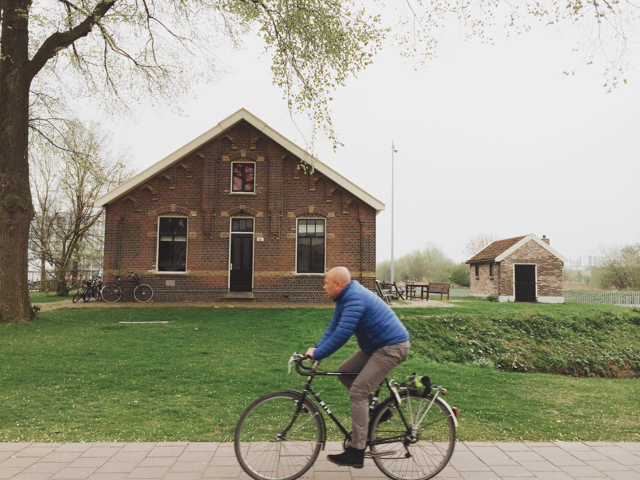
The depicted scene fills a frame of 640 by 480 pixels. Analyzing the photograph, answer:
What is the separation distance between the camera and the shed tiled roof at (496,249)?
1106 inches

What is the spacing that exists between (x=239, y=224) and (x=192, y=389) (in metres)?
12.3

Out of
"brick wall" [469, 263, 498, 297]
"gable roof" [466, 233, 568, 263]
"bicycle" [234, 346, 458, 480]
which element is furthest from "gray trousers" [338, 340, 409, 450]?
"brick wall" [469, 263, 498, 297]

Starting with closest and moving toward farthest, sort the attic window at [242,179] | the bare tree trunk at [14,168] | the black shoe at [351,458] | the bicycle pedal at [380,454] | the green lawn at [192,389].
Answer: the black shoe at [351,458]
the bicycle pedal at [380,454]
the green lawn at [192,389]
the bare tree trunk at [14,168]
the attic window at [242,179]

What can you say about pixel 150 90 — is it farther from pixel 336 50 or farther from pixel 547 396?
pixel 547 396

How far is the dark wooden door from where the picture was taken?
1822cm

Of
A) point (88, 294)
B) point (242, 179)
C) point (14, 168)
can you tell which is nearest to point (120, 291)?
point (88, 294)

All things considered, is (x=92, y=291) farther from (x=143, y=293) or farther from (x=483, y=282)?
(x=483, y=282)

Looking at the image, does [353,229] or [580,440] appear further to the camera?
[353,229]

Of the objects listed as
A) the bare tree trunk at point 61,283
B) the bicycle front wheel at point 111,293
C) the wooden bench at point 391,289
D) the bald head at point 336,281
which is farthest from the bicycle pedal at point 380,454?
the bare tree trunk at point 61,283

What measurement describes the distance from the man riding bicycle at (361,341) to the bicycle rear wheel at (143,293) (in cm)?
1550

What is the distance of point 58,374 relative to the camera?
23.5 ft

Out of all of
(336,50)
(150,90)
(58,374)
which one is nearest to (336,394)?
(58,374)

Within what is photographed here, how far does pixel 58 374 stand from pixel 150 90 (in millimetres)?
11554

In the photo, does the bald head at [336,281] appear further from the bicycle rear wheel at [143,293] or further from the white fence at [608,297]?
the white fence at [608,297]
